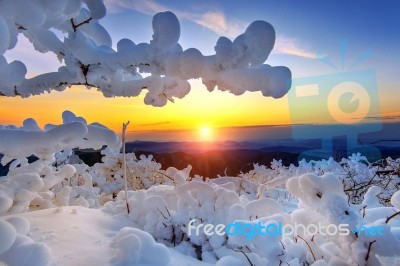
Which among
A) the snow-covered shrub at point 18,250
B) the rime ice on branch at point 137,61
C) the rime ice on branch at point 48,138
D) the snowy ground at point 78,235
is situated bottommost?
the snowy ground at point 78,235

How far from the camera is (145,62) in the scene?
188cm

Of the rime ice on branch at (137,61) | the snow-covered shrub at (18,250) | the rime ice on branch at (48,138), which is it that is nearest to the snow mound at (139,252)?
the snow-covered shrub at (18,250)

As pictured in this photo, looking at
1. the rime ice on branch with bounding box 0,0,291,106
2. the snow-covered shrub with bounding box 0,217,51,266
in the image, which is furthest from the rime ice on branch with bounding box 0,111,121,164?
the snow-covered shrub with bounding box 0,217,51,266

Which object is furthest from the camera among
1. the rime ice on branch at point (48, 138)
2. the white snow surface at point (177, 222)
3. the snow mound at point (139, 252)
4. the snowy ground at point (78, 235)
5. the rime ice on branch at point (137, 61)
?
the snowy ground at point (78, 235)

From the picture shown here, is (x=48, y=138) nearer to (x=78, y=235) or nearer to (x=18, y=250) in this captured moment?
(x=18, y=250)

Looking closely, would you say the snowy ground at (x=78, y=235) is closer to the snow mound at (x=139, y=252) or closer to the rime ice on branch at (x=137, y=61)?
the snow mound at (x=139, y=252)

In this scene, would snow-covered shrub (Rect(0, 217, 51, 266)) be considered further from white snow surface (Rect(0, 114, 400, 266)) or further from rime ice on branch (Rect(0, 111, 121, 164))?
rime ice on branch (Rect(0, 111, 121, 164))

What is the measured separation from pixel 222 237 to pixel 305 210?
2.67ft

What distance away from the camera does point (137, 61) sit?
1881 mm

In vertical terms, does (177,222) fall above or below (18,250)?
below

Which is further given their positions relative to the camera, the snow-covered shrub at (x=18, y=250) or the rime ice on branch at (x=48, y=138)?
the rime ice on branch at (x=48, y=138)

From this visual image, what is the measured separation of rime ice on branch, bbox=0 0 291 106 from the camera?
5.25 feet

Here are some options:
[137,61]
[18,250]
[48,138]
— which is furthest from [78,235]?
[137,61]

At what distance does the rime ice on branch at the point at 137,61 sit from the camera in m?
1.60
